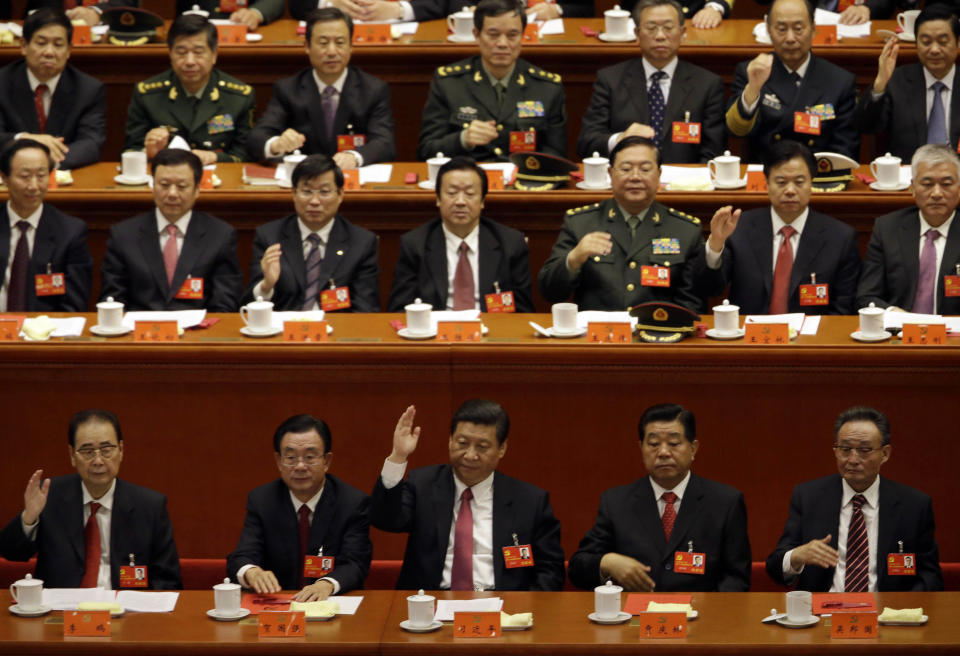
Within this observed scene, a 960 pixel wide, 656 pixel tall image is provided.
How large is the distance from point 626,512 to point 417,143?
9.17 feet

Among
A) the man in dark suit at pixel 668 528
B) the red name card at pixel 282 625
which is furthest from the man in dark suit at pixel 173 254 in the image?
the red name card at pixel 282 625

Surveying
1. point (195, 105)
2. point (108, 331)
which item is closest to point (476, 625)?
point (108, 331)

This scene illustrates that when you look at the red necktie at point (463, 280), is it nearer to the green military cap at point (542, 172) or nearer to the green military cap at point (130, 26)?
the green military cap at point (542, 172)

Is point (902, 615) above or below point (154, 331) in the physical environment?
below

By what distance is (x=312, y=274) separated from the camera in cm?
507

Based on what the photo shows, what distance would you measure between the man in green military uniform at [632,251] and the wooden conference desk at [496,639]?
167cm

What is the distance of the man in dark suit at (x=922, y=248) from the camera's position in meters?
4.84

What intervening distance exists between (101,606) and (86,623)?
2.4 inches

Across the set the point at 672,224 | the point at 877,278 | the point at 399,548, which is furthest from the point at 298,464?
the point at 877,278

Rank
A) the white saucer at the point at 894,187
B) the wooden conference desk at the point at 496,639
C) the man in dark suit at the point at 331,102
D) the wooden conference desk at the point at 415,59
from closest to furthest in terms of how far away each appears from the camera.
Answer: the wooden conference desk at the point at 496,639 → the white saucer at the point at 894,187 → the man in dark suit at the point at 331,102 → the wooden conference desk at the point at 415,59

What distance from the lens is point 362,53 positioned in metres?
6.24

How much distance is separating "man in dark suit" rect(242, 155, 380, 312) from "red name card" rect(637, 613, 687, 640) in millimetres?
2057

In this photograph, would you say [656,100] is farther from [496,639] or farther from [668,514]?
[496,639]

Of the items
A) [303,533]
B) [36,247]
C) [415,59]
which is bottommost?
[303,533]
